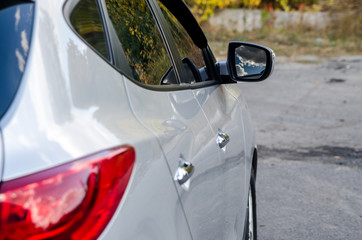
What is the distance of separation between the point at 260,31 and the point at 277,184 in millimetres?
15041

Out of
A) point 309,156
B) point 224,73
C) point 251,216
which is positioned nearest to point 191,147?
point 224,73

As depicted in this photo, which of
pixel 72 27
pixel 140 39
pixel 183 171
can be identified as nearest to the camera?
pixel 72 27

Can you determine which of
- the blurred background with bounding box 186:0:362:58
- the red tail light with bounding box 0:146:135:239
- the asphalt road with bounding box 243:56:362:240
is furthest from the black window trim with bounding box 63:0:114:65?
the blurred background with bounding box 186:0:362:58

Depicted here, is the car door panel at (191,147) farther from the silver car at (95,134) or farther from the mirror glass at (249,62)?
the mirror glass at (249,62)

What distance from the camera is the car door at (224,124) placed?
238 centimetres

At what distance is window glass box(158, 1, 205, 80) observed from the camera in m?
2.55

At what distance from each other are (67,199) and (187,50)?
163cm

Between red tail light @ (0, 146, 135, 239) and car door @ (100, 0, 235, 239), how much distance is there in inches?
11.0

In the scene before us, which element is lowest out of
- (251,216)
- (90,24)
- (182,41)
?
(251,216)

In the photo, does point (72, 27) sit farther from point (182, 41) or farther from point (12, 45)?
point (182, 41)

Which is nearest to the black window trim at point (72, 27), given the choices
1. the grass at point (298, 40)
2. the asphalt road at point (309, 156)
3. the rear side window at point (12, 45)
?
the rear side window at point (12, 45)

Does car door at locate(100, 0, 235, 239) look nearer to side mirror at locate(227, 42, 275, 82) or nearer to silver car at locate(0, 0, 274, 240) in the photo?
silver car at locate(0, 0, 274, 240)

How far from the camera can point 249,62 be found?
9.74 feet

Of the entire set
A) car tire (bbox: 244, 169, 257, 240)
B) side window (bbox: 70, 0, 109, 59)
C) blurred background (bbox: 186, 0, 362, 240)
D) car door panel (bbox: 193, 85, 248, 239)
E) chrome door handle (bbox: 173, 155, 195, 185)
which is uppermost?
side window (bbox: 70, 0, 109, 59)
